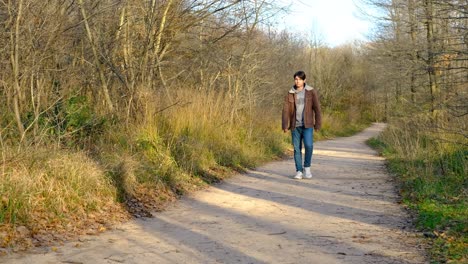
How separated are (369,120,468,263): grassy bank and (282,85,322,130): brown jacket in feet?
6.22

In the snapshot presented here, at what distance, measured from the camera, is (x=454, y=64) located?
11523mm

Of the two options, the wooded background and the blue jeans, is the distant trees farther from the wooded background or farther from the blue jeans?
the blue jeans

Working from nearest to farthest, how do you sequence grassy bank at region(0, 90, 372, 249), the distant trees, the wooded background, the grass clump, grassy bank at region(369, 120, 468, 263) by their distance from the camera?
grassy bank at region(369, 120, 468, 263) < the grass clump < grassy bank at region(0, 90, 372, 249) < the wooded background < the distant trees

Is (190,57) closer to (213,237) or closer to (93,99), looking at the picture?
(93,99)

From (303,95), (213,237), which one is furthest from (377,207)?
(303,95)

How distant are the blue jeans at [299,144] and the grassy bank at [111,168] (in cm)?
149

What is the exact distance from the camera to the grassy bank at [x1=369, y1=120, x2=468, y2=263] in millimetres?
4988

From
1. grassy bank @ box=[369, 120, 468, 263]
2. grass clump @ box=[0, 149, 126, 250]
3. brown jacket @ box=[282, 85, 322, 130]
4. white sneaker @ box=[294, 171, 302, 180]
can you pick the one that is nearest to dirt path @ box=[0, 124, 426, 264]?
grassy bank @ box=[369, 120, 468, 263]

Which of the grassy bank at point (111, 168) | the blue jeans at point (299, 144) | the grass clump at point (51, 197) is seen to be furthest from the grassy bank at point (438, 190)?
the grass clump at point (51, 197)

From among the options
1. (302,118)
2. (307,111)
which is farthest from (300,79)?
(302,118)

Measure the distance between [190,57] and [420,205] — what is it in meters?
8.10

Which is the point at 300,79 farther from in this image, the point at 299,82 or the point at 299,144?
the point at 299,144

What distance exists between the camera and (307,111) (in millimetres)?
9719

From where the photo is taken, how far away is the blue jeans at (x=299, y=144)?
9.64 m
